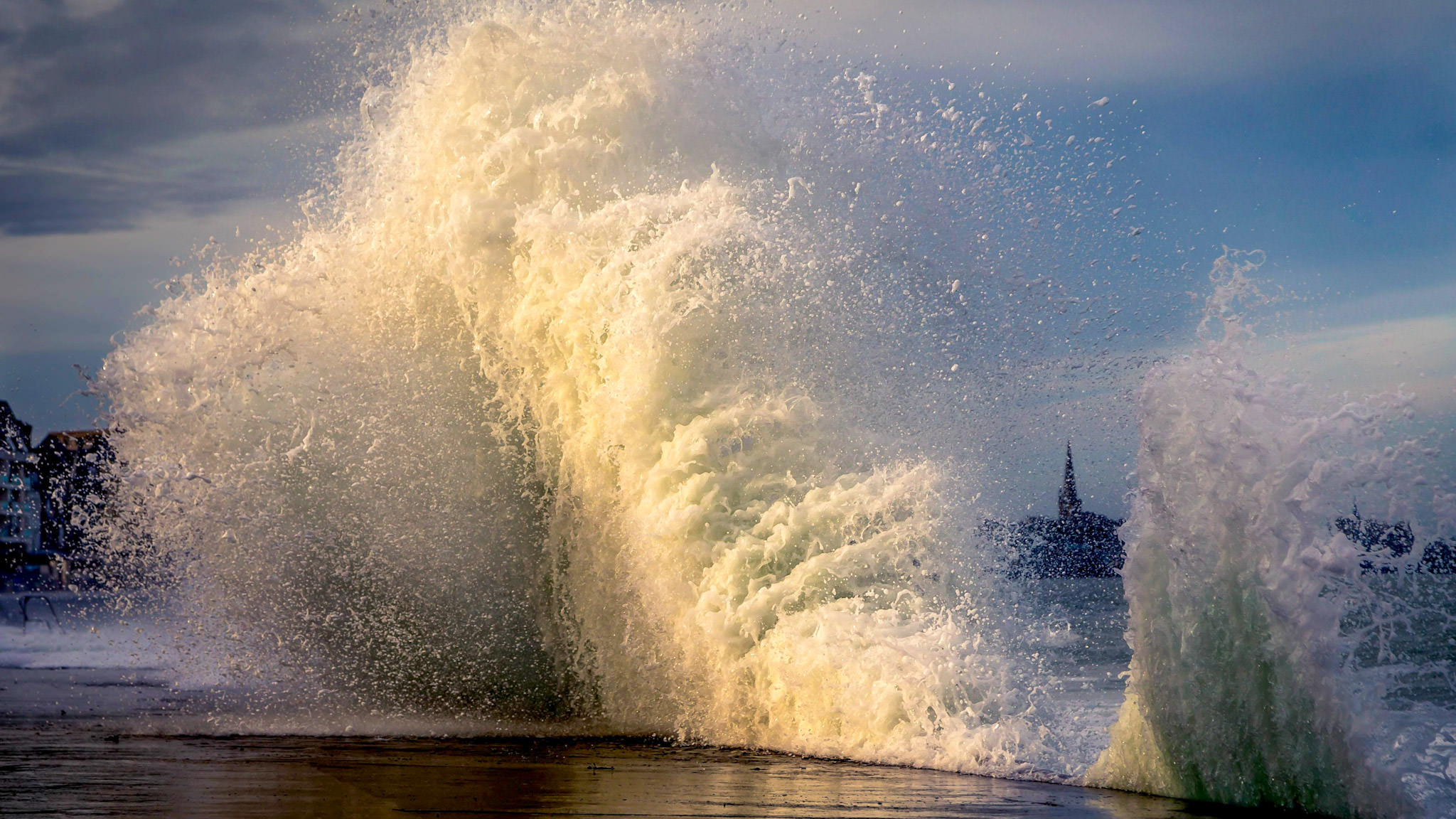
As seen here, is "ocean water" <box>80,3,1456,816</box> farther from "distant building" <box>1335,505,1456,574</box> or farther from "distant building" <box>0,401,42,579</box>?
"distant building" <box>0,401,42,579</box>

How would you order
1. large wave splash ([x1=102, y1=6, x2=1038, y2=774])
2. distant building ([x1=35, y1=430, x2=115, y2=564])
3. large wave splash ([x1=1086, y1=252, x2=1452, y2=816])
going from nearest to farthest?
large wave splash ([x1=1086, y1=252, x2=1452, y2=816]) → large wave splash ([x1=102, y1=6, x2=1038, y2=774]) → distant building ([x1=35, y1=430, x2=115, y2=564])

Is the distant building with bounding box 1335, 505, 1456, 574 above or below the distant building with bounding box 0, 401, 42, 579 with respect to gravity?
below

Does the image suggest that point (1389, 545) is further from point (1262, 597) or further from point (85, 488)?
point (85, 488)

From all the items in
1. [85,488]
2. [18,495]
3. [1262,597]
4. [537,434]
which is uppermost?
[18,495]

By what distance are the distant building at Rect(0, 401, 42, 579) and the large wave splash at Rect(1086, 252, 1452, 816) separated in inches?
1850

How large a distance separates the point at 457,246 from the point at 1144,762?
6778 millimetres

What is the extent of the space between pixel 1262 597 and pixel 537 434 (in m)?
5.86

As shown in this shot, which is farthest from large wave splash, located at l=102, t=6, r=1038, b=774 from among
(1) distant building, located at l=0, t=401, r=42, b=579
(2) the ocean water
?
(1) distant building, located at l=0, t=401, r=42, b=579

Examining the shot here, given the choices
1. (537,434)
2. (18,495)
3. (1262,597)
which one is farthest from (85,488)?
(18,495)

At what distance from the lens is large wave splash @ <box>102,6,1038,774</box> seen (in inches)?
324

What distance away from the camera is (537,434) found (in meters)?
9.80

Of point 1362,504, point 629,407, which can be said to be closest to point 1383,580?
point 1362,504

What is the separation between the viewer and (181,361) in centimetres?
1002

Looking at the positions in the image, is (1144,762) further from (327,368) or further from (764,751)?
(327,368)
